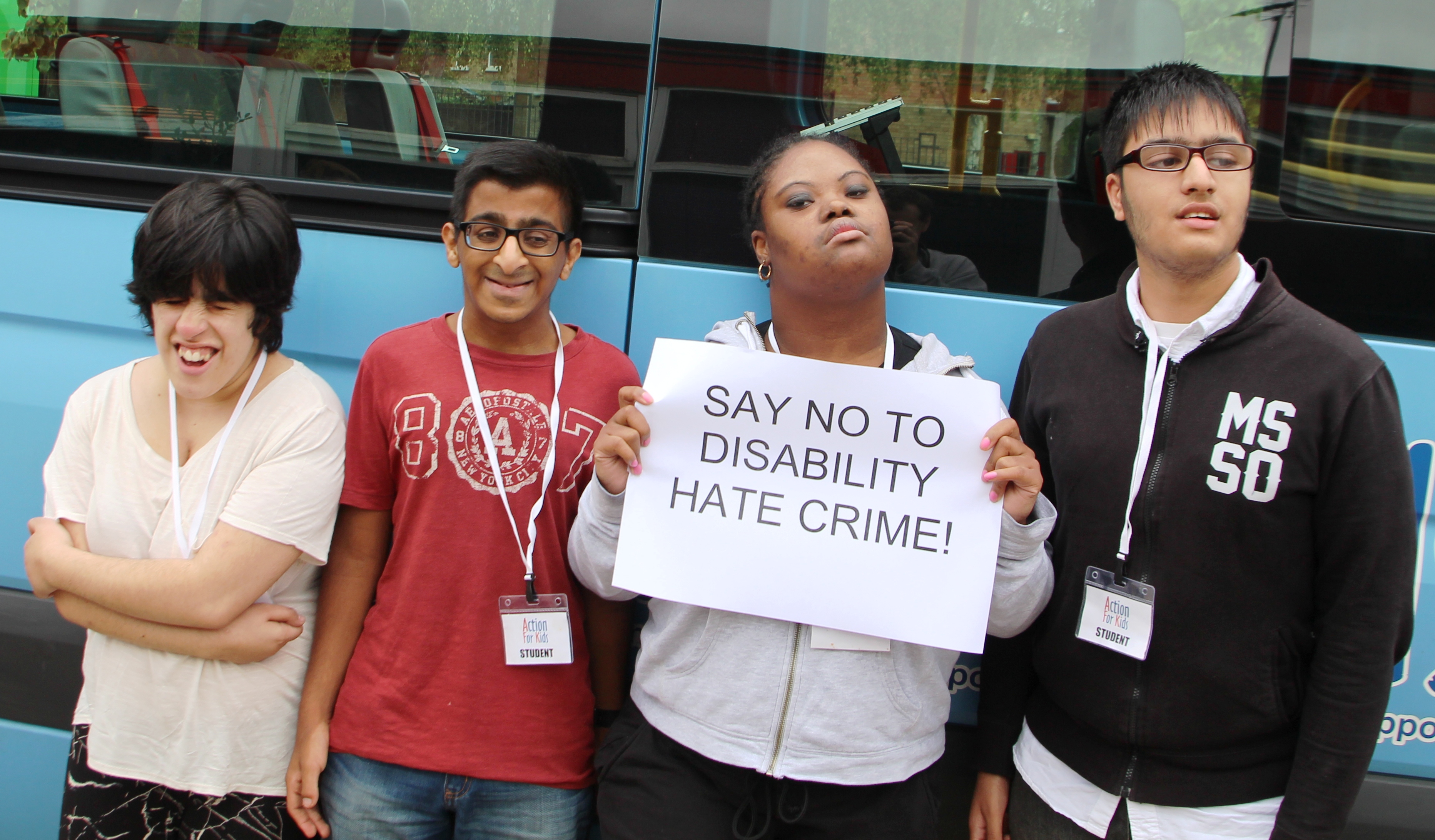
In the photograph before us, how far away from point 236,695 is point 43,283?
3.20ft

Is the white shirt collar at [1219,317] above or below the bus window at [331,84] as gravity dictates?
below

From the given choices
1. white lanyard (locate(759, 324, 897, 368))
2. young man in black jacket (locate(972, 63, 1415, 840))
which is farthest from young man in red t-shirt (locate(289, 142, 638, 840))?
young man in black jacket (locate(972, 63, 1415, 840))

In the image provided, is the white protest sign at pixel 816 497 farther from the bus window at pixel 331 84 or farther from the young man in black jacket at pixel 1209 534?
the bus window at pixel 331 84

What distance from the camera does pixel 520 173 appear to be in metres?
1.67

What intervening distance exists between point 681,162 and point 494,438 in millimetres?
606

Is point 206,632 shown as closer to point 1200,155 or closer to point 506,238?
point 506,238

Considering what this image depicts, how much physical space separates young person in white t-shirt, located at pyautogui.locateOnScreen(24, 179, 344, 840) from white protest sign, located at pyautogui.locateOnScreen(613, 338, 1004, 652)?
61 centimetres

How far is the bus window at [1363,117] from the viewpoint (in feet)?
5.41

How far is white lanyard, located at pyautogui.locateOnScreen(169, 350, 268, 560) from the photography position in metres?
1.63

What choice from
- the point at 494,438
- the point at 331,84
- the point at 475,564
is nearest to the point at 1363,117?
the point at 494,438

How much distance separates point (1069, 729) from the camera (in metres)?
1.55

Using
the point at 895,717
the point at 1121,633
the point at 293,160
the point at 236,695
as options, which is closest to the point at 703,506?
the point at 895,717

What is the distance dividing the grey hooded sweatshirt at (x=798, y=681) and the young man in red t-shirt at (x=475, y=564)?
14 cm

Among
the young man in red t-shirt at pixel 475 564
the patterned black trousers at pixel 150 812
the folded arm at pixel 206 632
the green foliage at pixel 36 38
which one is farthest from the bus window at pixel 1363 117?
the green foliage at pixel 36 38
